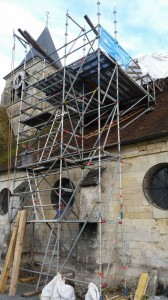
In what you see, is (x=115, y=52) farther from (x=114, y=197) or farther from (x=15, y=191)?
(x=15, y=191)

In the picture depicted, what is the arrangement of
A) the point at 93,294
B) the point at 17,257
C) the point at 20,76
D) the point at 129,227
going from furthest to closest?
→ the point at 20,76 → the point at 17,257 → the point at 129,227 → the point at 93,294

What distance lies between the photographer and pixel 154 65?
1088cm

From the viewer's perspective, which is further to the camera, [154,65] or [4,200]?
[4,200]

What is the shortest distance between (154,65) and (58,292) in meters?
8.75

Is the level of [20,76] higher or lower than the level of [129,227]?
higher

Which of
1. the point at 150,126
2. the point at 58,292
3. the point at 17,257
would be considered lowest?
the point at 58,292

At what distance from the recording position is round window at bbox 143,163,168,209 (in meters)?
7.09

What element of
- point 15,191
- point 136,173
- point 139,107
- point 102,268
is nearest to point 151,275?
point 102,268

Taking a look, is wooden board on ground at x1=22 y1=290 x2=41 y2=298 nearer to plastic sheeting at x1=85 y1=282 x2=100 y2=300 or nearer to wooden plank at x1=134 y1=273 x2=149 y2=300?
plastic sheeting at x1=85 y1=282 x2=100 y2=300

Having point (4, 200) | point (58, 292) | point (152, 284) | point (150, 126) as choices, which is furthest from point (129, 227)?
point (4, 200)

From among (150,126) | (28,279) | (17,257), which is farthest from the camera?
(28,279)

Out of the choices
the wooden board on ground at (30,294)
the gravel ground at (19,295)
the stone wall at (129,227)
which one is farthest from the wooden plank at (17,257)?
→ the stone wall at (129,227)

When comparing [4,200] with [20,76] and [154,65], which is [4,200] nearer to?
[154,65]

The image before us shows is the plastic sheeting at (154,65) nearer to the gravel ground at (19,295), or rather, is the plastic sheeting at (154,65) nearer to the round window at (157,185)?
the round window at (157,185)
